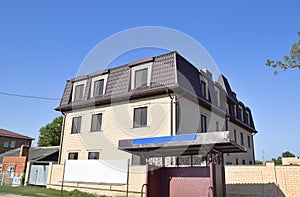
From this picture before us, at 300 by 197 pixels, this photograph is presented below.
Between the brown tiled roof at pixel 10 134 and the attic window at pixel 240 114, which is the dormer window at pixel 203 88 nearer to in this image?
the attic window at pixel 240 114

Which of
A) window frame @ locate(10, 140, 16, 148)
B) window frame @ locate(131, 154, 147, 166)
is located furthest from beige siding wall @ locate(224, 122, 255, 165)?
window frame @ locate(10, 140, 16, 148)

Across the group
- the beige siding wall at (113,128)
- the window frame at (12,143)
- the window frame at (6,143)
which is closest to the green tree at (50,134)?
the window frame at (12,143)

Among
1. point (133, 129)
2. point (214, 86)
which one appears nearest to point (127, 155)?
point (133, 129)

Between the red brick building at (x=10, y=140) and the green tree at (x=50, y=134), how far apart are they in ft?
13.3

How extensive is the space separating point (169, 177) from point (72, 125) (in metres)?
11.3

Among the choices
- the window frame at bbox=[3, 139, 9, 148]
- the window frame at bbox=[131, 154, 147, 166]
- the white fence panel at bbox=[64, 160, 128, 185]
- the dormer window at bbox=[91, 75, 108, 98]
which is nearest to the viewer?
the white fence panel at bbox=[64, 160, 128, 185]

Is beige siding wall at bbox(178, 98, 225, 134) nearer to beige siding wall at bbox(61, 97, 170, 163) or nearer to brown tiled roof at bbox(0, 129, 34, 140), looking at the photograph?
beige siding wall at bbox(61, 97, 170, 163)

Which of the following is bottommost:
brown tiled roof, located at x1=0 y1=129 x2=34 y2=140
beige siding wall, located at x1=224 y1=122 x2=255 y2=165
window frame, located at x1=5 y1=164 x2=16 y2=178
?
window frame, located at x1=5 y1=164 x2=16 y2=178

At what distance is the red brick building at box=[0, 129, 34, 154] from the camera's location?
1606 inches

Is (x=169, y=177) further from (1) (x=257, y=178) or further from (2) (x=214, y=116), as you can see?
(2) (x=214, y=116)

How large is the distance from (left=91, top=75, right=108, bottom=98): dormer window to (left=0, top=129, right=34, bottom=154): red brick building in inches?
1221

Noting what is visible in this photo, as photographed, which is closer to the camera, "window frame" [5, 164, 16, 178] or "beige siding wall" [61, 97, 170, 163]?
"beige siding wall" [61, 97, 170, 163]

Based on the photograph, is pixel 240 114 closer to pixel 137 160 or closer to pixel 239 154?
pixel 239 154

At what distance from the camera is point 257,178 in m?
10.1
